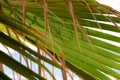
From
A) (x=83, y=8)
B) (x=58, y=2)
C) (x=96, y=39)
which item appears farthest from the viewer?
(x=96, y=39)

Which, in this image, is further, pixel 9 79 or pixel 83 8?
pixel 83 8

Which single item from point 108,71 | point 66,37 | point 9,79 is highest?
point 9,79

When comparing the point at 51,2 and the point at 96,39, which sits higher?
the point at 51,2

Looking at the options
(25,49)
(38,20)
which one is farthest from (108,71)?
(25,49)

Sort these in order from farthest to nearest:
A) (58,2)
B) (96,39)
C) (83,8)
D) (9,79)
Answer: (96,39), (83,8), (58,2), (9,79)

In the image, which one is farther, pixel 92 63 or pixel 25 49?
pixel 92 63

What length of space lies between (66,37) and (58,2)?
0.69 feet

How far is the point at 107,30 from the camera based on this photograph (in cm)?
120

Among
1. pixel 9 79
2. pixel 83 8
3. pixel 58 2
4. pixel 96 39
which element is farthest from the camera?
pixel 96 39

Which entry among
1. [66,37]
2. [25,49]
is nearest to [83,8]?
[66,37]

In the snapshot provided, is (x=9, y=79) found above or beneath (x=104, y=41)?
above

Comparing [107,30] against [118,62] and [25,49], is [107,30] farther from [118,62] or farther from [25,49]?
[25,49]

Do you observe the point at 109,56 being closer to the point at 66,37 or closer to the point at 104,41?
the point at 104,41

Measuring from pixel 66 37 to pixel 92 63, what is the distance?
131 millimetres
